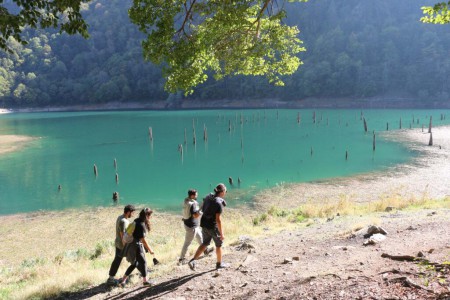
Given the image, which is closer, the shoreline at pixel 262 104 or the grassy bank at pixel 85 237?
the grassy bank at pixel 85 237

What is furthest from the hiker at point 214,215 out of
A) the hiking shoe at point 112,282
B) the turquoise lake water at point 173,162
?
the turquoise lake water at point 173,162

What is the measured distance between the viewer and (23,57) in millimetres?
155125

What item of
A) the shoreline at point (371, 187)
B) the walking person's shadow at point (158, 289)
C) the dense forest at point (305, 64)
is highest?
the dense forest at point (305, 64)

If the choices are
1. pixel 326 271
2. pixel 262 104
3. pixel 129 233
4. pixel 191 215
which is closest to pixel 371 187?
pixel 191 215

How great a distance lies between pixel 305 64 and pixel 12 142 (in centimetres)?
9194

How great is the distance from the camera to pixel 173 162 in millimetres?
40750

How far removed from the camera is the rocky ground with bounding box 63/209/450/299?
549 centimetres

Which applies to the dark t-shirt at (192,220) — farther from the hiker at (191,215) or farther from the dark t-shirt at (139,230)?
the dark t-shirt at (139,230)

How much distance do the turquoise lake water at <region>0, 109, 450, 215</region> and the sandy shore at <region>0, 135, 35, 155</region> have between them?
1885mm

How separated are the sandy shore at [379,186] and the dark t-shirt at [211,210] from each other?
14893 mm

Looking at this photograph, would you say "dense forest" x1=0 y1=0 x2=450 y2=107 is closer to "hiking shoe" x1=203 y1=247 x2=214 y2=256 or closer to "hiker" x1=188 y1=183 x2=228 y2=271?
"hiking shoe" x1=203 y1=247 x2=214 y2=256

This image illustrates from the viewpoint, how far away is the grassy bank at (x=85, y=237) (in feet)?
29.0

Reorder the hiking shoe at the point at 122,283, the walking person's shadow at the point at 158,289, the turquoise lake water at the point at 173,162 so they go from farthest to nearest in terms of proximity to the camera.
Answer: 1. the turquoise lake water at the point at 173,162
2. the hiking shoe at the point at 122,283
3. the walking person's shadow at the point at 158,289

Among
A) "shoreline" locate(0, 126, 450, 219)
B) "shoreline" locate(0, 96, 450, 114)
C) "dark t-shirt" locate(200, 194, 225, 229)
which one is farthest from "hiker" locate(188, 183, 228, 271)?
"shoreline" locate(0, 96, 450, 114)
